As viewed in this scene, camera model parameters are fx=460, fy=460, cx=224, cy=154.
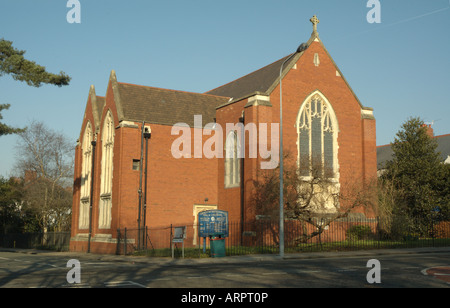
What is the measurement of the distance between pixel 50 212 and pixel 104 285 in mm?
45082

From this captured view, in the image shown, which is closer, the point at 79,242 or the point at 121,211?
the point at 121,211

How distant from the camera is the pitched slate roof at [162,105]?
112 ft

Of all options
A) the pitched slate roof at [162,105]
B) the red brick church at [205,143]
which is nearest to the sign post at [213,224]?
the red brick church at [205,143]

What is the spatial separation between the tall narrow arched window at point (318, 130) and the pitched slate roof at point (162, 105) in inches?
310

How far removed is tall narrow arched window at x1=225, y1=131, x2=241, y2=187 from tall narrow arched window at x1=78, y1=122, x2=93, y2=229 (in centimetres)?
1317

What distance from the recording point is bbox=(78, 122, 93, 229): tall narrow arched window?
39894mm

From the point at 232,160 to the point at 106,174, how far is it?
33.0 feet

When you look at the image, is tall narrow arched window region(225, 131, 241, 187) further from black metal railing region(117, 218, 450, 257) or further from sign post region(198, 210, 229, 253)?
sign post region(198, 210, 229, 253)

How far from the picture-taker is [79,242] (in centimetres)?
3959

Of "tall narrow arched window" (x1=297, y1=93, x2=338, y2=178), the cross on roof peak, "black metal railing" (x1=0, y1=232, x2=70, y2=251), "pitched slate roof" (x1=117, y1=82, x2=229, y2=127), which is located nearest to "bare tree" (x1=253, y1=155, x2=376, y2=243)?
"tall narrow arched window" (x1=297, y1=93, x2=338, y2=178)

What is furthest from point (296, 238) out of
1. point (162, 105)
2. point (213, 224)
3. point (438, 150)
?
point (438, 150)

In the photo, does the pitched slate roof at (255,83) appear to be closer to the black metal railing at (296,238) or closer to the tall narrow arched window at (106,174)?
the black metal railing at (296,238)
